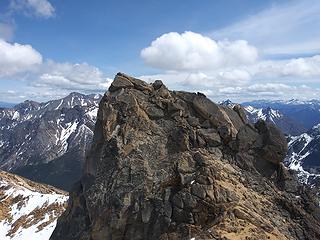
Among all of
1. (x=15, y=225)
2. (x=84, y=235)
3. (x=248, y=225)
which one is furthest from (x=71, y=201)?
(x=15, y=225)

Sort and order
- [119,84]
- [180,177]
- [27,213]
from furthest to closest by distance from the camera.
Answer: [27,213], [119,84], [180,177]

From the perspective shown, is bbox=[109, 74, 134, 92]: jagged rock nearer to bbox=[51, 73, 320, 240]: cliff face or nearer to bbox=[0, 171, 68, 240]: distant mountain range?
bbox=[51, 73, 320, 240]: cliff face

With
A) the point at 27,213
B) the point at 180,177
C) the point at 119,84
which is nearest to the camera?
the point at 180,177

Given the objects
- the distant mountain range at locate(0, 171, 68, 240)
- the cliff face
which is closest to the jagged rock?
the cliff face

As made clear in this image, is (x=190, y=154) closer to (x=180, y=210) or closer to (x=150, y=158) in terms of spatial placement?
(x=150, y=158)

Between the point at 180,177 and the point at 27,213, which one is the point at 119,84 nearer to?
the point at 180,177

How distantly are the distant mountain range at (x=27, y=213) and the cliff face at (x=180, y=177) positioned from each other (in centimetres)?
3379

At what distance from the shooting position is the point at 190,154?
46.7 metres

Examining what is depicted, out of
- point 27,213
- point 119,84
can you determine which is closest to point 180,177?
point 119,84

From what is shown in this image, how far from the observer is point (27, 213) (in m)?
98.8

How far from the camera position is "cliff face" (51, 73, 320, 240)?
3975 cm

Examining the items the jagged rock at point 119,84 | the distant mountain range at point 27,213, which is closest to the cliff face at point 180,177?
the jagged rock at point 119,84

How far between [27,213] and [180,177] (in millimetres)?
66346

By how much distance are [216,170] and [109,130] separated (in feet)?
51.8
